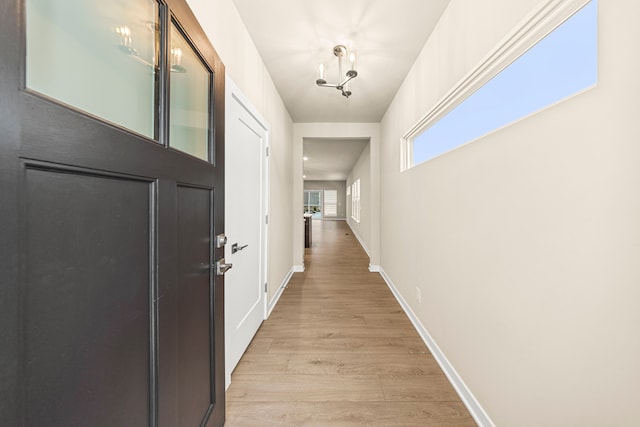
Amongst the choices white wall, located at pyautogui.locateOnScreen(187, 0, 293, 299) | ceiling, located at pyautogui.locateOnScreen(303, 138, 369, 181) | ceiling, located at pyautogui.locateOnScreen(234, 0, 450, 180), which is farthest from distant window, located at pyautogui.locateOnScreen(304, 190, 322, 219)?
ceiling, located at pyautogui.locateOnScreen(234, 0, 450, 180)

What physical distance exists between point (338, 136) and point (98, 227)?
3.86 meters

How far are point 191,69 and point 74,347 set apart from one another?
1054 mm

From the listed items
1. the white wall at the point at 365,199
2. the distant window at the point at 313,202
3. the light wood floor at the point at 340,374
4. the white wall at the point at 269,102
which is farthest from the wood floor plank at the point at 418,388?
the distant window at the point at 313,202

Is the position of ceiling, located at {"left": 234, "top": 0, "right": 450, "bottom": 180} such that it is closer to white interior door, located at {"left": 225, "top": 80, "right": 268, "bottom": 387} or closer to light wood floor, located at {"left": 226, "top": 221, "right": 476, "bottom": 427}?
white interior door, located at {"left": 225, "top": 80, "right": 268, "bottom": 387}

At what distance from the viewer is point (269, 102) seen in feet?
8.65

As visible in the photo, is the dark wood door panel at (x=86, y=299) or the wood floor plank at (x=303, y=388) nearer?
the dark wood door panel at (x=86, y=299)

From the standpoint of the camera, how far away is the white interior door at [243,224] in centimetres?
164

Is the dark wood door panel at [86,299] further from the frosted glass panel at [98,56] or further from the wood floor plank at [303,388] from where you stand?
the wood floor plank at [303,388]

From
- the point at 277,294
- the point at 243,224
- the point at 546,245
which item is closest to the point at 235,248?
the point at 243,224

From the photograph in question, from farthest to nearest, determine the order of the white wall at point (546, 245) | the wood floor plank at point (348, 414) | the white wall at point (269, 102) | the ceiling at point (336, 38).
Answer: the ceiling at point (336, 38), the white wall at point (269, 102), the wood floor plank at point (348, 414), the white wall at point (546, 245)

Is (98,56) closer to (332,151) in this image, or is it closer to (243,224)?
(243,224)

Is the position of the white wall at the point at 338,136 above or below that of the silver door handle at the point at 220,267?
above

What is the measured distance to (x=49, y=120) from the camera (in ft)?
1.52

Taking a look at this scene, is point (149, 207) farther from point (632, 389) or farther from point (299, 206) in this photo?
point (299, 206)
